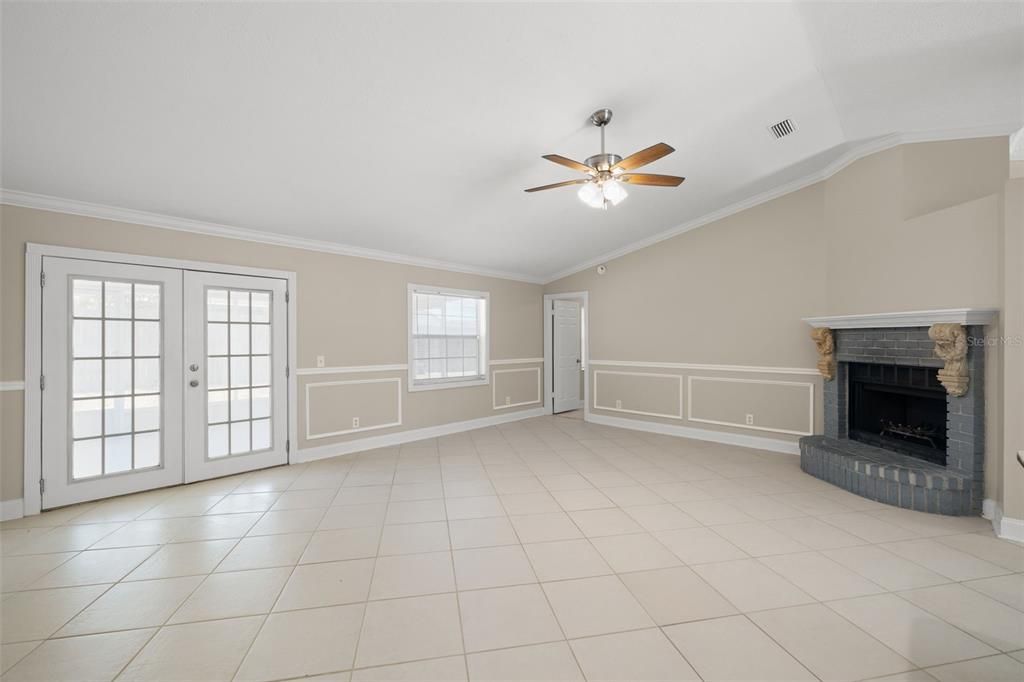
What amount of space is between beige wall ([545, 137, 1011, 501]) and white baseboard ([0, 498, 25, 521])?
6031 millimetres

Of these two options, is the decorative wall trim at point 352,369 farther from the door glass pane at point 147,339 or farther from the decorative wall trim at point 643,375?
the decorative wall trim at point 643,375

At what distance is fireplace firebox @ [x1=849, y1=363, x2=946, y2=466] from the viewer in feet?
10.8

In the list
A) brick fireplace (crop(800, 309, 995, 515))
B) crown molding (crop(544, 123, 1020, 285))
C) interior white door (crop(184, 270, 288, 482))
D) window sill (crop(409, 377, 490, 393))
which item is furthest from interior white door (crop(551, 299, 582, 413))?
interior white door (crop(184, 270, 288, 482))

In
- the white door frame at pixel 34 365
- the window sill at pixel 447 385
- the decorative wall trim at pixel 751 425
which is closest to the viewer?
the white door frame at pixel 34 365

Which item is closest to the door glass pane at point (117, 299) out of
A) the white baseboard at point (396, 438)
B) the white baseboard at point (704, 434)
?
the white baseboard at point (396, 438)

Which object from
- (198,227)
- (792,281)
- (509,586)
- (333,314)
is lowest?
(509,586)

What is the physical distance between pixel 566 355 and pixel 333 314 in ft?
13.2

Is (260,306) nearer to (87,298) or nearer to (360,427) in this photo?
(87,298)

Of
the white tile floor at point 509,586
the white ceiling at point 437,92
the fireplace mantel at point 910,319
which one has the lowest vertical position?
the white tile floor at point 509,586

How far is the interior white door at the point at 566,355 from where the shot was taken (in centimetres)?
704

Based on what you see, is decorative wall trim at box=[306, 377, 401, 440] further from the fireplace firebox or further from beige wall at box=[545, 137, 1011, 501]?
the fireplace firebox

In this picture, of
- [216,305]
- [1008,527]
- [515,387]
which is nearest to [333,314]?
[216,305]

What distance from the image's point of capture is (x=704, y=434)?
17.0 feet

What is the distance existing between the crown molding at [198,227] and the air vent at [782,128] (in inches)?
149
